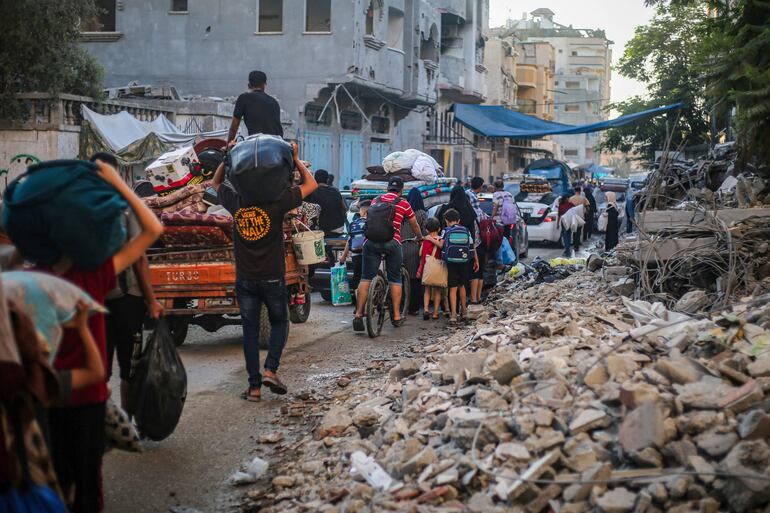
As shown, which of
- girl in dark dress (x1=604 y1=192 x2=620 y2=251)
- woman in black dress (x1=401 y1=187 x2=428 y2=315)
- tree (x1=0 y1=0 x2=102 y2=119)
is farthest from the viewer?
girl in dark dress (x1=604 y1=192 x2=620 y2=251)

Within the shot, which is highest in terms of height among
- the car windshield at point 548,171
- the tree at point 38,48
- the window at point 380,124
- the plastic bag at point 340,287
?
the tree at point 38,48

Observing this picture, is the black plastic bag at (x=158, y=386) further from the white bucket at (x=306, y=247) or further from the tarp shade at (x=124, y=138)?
the tarp shade at (x=124, y=138)

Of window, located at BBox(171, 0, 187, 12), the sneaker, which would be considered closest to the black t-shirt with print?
the sneaker

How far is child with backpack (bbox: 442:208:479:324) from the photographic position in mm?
13047

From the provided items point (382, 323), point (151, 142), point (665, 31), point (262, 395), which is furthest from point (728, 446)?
point (665, 31)

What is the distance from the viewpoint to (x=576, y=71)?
144000mm

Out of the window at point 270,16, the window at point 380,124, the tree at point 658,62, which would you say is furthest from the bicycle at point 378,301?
the tree at point 658,62

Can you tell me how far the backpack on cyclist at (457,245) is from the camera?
1304cm

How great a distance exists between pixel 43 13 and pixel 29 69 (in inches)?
51.9

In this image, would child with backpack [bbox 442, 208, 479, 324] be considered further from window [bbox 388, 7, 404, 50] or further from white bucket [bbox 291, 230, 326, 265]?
window [bbox 388, 7, 404, 50]

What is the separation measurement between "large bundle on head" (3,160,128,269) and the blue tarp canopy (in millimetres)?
20926

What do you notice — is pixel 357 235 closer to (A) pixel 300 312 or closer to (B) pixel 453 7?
(A) pixel 300 312

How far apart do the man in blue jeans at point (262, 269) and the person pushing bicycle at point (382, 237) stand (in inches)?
143

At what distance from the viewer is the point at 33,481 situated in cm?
346
